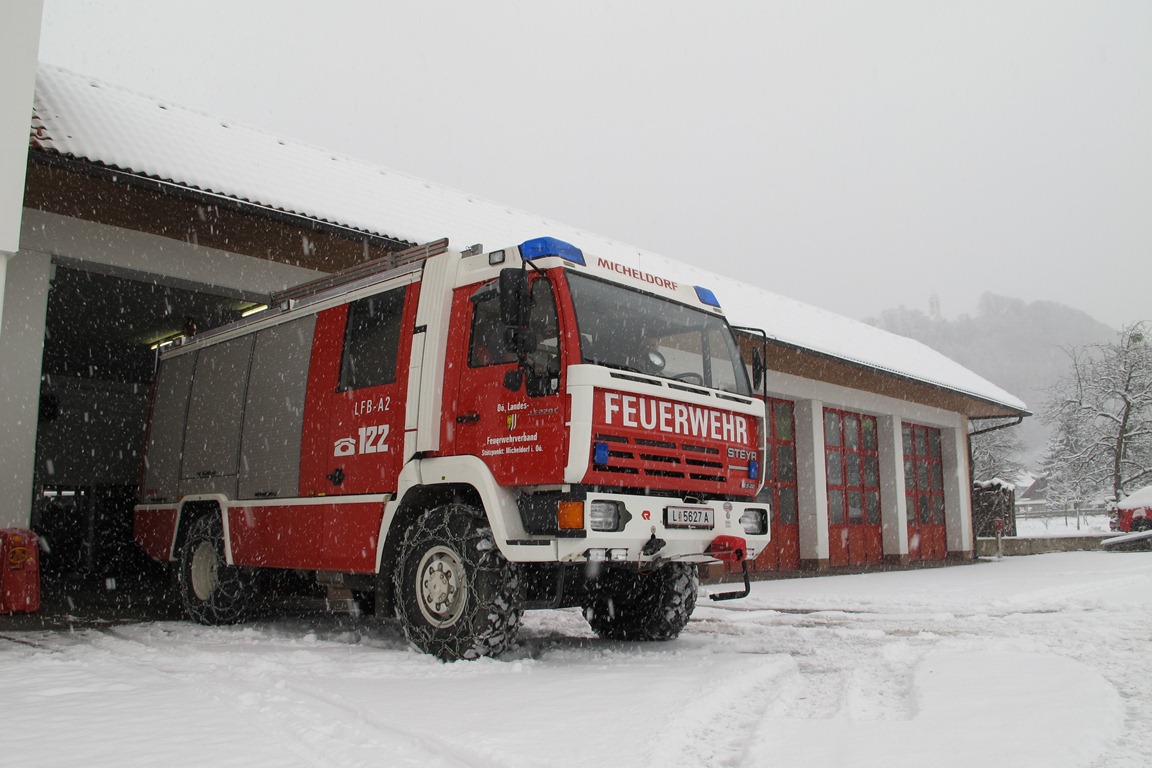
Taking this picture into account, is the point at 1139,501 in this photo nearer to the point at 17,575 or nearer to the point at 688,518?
the point at 688,518

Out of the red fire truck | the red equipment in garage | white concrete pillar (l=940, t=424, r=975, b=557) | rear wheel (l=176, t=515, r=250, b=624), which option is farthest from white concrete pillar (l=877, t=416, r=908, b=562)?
the red equipment in garage

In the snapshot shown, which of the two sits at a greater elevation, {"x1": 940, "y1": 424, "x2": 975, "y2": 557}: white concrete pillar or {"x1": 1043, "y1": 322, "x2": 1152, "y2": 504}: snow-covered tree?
{"x1": 1043, "y1": 322, "x2": 1152, "y2": 504}: snow-covered tree

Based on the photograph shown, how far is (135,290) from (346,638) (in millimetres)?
6747

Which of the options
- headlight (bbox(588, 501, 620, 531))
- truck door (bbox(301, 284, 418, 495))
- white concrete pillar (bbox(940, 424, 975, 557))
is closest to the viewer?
headlight (bbox(588, 501, 620, 531))

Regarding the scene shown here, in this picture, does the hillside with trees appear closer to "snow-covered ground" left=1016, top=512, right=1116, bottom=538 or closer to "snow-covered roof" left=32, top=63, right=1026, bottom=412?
"snow-covered ground" left=1016, top=512, right=1116, bottom=538

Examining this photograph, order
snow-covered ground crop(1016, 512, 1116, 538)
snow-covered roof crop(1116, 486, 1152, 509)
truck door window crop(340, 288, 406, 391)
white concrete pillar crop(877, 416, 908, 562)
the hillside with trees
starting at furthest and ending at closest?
the hillside with trees, snow-covered ground crop(1016, 512, 1116, 538), snow-covered roof crop(1116, 486, 1152, 509), white concrete pillar crop(877, 416, 908, 562), truck door window crop(340, 288, 406, 391)

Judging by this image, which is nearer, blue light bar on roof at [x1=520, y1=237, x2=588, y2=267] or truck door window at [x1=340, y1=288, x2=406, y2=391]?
blue light bar on roof at [x1=520, y1=237, x2=588, y2=267]

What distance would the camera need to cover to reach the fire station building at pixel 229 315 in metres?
8.24

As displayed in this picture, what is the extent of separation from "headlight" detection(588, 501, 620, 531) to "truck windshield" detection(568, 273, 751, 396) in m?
0.89

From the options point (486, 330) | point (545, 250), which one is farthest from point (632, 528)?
point (545, 250)

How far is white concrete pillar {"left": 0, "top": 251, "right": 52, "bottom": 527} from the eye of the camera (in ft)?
26.5

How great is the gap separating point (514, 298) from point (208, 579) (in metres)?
4.64

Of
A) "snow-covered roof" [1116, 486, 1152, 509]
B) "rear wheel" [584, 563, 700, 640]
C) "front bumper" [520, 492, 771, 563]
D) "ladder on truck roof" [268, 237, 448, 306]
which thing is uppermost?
"ladder on truck roof" [268, 237, 448, 306]

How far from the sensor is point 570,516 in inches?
215
